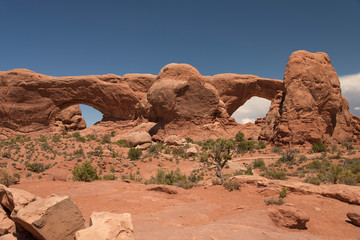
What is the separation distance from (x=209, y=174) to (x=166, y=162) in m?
3.80

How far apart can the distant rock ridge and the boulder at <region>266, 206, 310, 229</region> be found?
15.0m

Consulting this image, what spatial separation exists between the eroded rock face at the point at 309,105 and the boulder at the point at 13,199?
18548 mm

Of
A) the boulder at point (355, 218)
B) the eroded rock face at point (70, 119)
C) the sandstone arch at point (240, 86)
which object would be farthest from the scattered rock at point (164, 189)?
the eroded rock face at point (70, 119)

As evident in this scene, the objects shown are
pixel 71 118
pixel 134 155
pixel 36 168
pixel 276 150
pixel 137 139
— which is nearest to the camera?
pixel 36 168

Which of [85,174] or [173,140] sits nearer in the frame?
[85,174]

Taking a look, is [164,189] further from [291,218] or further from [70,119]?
[70,119]

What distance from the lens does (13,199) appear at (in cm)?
382

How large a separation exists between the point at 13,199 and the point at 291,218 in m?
5.27

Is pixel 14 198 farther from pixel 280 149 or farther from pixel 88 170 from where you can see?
pixel 280 149

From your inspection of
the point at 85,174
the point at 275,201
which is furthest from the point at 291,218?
the point at 85,174

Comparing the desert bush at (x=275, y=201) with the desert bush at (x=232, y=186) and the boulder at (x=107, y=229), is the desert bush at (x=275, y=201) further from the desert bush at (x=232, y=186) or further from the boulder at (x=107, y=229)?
the boulder at (x=107, y=229)

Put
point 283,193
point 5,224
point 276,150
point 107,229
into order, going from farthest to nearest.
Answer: point 276,150, point 283,193, point 5,224, point 107,229

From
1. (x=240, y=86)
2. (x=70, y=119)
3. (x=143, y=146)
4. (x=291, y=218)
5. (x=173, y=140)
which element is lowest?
(x=143, y=146)

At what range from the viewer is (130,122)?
107 feet
